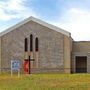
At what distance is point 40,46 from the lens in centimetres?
7050

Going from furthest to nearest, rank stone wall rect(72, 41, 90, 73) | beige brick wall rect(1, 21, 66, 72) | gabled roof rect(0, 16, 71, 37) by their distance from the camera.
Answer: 1. stone wall rect(72, 41, 90, 73)
2. beige brick wall rect(1, 21, 66, 72)
3. gabled roof rect(0, 16, 71, 37)

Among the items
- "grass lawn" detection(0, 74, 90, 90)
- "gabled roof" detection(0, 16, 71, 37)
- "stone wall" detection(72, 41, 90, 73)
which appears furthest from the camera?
"stone wall" detection(72, 41, 90, 73)

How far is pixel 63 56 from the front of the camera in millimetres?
70000

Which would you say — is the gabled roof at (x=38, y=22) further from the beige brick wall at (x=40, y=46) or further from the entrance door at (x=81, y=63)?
the entrance door at (x=81, y=63)

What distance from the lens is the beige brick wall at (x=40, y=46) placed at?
230 feet

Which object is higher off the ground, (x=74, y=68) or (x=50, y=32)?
(x=50, y=32)

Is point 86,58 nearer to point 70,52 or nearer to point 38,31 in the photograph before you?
point 70,52

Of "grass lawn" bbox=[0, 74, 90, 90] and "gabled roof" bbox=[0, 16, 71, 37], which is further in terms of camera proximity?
"gabled roof" bbox=[0, 16, 71, 37]

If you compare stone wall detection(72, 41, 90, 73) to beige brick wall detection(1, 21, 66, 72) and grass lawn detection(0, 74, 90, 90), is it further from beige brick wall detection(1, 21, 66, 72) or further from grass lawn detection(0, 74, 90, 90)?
grass lawn detection(0, 74, 90, 90)

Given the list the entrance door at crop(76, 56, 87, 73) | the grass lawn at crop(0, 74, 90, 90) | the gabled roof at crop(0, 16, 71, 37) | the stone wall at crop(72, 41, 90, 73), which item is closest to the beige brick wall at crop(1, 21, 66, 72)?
the gabled roof at crop(0, 16, 71, 37)

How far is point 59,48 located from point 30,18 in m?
6.54

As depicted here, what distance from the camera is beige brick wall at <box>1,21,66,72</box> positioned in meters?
70.1

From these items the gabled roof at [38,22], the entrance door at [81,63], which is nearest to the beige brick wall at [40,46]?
the gabled roof at [38,22]

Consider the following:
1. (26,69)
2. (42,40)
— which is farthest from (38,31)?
(26,69)
